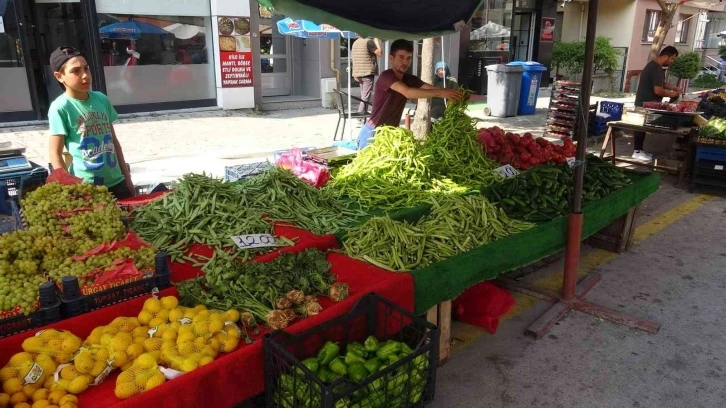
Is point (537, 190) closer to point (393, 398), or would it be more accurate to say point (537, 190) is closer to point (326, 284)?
point (326, 284)

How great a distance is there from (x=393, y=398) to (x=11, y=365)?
1699mm

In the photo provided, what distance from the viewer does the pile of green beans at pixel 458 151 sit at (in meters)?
5.06

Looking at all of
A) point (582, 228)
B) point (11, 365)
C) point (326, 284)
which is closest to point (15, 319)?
point (11, 365)

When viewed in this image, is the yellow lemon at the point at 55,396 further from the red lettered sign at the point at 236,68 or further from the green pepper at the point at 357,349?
the red lettered sign at the point at 236,68

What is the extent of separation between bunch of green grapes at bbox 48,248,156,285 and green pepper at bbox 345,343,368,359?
3.80ft

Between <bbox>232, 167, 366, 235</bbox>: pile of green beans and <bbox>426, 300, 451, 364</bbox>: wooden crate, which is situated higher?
<bbox>232, 167, 366, 235</bbox>: pile of green beans

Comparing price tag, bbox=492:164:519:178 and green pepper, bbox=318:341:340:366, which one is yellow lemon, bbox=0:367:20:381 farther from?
price tag, bbox=492:164:519:178

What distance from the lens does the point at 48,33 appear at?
11062 millimetres

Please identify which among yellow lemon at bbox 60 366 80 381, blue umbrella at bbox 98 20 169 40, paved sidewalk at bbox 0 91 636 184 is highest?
blue umbrella at bbox 98 20 169 40

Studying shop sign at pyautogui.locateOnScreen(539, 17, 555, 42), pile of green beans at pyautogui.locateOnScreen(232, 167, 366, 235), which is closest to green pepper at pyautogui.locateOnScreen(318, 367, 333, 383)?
pile of green beans at pyautogui.locateOnScreen(232, 167, 366, 235)

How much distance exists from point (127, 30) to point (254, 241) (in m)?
10.4

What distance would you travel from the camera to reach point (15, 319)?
7.84ft

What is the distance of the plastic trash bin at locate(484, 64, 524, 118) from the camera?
14180mm

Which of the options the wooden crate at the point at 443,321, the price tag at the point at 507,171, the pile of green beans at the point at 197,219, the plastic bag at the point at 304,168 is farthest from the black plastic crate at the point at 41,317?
the price tag at the point at 507,171
